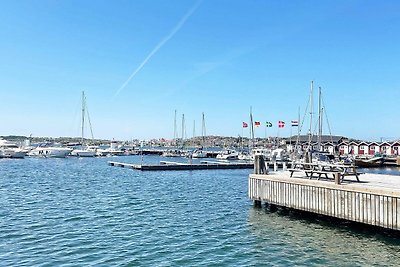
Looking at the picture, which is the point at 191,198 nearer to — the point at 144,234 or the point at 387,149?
the point at 144,234

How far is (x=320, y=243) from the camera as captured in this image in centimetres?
Answer: 1703

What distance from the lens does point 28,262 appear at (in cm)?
1469

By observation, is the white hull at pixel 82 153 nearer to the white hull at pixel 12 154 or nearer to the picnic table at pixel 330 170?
the white hull at pixel 12 154

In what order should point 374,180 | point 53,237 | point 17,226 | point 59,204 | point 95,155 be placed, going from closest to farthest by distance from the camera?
point 53,237
point 17,226
point 374,180
point 59,204
point 95,155

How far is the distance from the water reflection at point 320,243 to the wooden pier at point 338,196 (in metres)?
0.70

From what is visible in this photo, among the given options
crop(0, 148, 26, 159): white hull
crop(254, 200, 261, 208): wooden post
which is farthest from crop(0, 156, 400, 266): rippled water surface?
crop(0, 148, 26, 159): white hull

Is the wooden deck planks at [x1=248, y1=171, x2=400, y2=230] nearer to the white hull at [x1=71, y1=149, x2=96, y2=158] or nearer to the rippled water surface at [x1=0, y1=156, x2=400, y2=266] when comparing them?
the rippled water surface at [x1=0, y1=156, x2=400, y2=266]

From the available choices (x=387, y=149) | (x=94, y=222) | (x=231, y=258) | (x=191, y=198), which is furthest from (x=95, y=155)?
(x=231, y=258)


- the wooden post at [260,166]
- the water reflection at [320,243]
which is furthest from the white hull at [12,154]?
the water reflection at [320,243]

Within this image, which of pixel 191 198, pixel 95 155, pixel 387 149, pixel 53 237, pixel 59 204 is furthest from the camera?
pixel 95 155

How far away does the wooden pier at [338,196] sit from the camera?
17078 millimetres

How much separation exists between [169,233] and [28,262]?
6.78 meters

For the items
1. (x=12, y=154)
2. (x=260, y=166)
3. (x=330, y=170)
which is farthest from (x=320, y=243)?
(x=12, y=154)

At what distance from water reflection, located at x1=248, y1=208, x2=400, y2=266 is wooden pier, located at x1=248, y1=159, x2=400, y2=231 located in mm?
702
